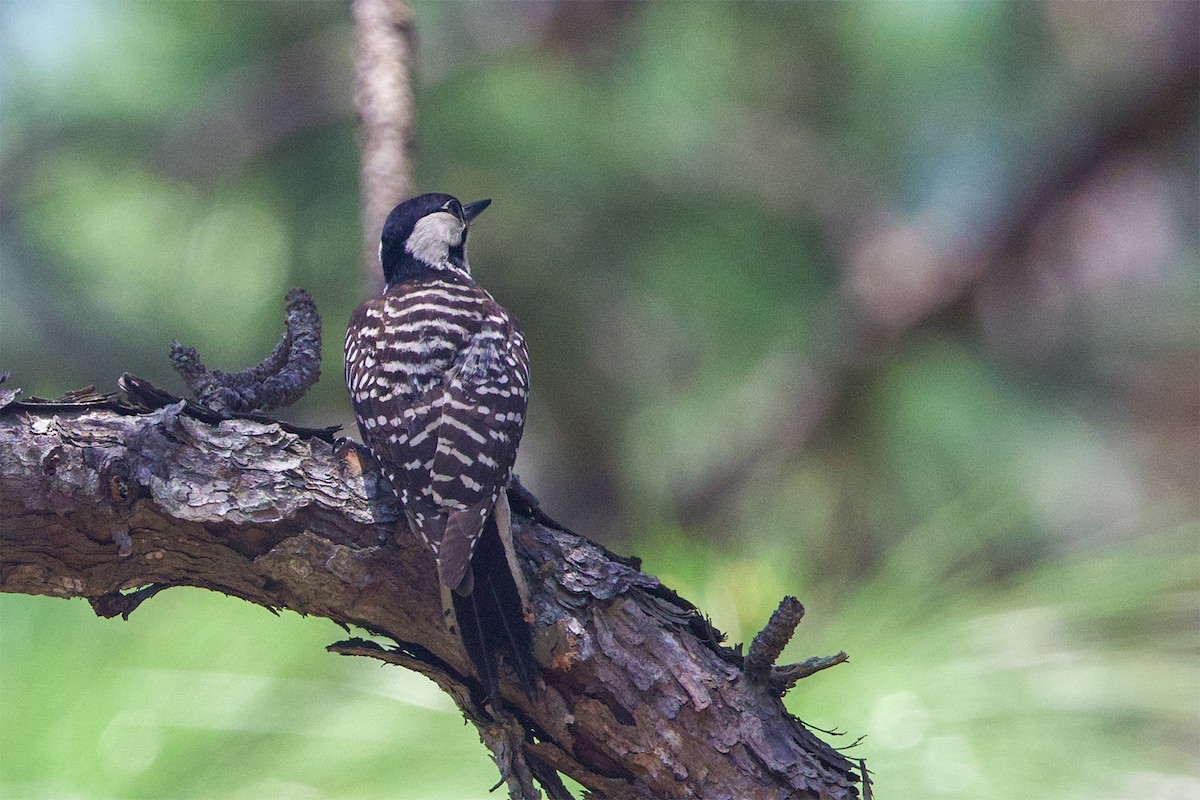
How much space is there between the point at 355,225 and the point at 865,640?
2687 mm

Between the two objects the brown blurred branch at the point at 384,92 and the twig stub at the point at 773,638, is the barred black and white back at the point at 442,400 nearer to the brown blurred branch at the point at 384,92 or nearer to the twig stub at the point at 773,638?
the brown blurred branch at the point at 384,92

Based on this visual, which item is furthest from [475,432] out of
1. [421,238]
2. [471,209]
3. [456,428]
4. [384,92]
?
[471,209]

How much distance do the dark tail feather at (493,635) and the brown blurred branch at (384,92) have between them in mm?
1080

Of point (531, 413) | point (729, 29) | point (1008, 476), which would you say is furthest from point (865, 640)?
point (729, 29)

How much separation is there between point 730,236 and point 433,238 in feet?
6.36

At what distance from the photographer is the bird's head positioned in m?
3.02

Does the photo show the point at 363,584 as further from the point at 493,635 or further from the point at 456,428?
the point at 456,428

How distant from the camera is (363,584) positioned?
1843 millimetres

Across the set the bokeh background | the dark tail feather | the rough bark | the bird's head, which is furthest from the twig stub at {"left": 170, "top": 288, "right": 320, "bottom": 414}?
the bokeh background

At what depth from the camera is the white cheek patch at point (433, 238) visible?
10.3 feet

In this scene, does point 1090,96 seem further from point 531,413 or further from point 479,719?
point 479,719

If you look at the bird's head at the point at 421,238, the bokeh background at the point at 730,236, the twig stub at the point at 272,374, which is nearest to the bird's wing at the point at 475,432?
the twig stub at the point at 272,374

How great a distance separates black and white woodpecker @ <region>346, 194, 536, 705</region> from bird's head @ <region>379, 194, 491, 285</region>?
4 cm

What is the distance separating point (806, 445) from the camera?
172 inches
